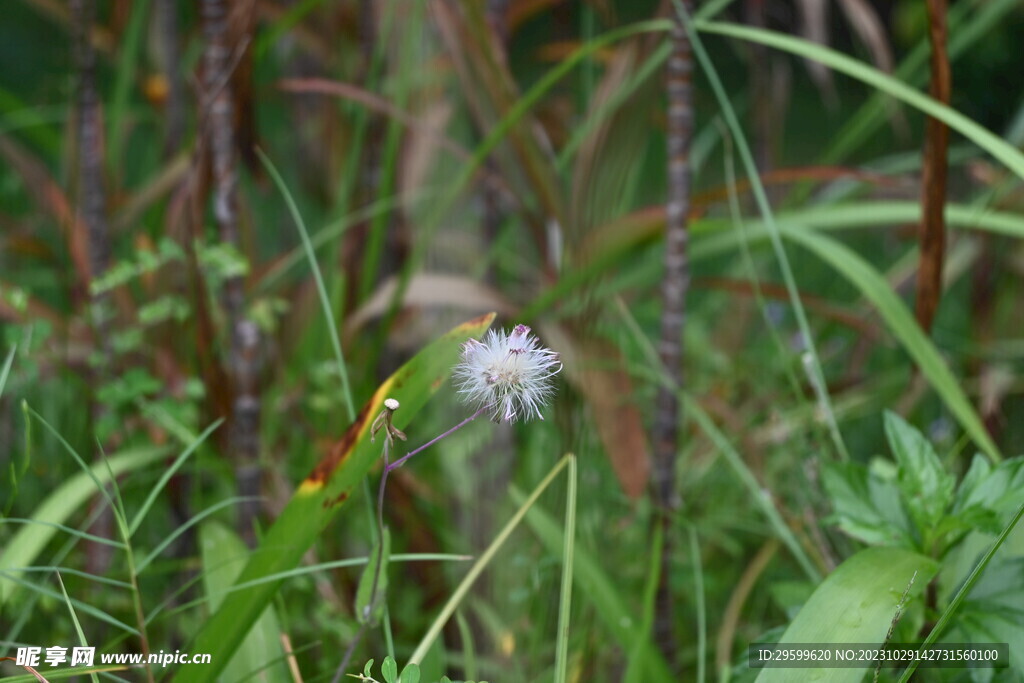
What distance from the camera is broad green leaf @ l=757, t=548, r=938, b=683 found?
0.39 meters

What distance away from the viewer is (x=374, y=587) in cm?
37

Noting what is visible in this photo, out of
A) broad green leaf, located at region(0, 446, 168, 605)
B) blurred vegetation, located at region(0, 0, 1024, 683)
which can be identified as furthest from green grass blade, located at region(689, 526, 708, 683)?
broad green leaf, located at region(0, 446, 168, 605)

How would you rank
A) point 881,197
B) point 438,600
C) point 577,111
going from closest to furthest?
point 438,600 < point 577,111 < point 881,197

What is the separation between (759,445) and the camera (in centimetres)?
89

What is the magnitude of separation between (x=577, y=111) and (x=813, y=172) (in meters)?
0.37

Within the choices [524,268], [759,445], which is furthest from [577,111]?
[759,445]

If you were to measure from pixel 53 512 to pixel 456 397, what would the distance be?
30cm

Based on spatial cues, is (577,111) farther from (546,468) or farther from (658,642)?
(658,642)

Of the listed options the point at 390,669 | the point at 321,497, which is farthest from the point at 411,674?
the point at 321,497

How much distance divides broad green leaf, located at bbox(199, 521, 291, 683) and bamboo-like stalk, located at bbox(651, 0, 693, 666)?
28 centimetres

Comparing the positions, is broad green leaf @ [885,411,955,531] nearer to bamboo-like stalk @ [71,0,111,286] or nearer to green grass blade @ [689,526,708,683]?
green grass blade @ [689,526,708,683]

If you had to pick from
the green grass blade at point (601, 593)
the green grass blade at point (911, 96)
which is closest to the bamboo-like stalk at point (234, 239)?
the green grass blade at point (601, 593)

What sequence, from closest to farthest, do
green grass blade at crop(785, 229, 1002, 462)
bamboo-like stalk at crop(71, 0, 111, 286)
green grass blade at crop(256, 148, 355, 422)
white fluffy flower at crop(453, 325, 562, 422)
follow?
white fluffy flower at crop(453, 325, 562, 422) → green grass blade at crop(256, 148, 355, 422) → green grass blade at crop(785, 229, 1002, 462) → bamboo-like stalk at crop(71, 0, 111, 286)

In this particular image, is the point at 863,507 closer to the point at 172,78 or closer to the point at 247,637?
the point at 247,637
